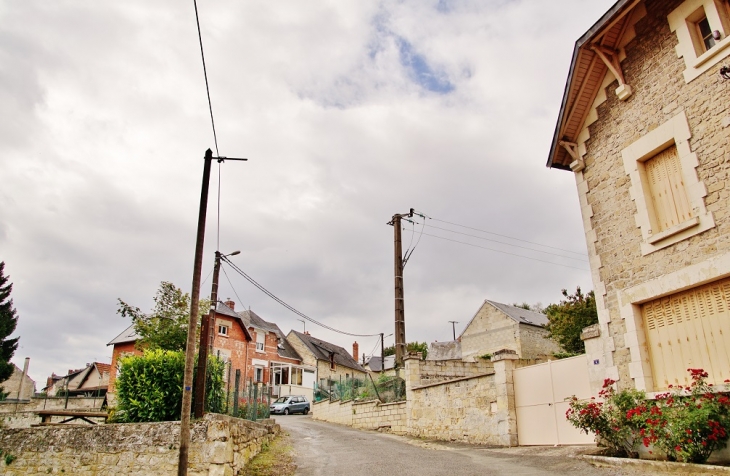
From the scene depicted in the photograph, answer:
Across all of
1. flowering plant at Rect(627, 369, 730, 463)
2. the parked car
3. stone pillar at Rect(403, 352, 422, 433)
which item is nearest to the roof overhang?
flowering plant at Rect(627, 369, 730, 463)

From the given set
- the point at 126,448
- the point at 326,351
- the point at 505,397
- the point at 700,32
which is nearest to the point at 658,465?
the point at 505,397

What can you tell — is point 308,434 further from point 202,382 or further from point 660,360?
point 660,360

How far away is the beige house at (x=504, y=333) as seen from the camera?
37.8 metres

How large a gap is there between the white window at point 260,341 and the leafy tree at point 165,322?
1003 inches

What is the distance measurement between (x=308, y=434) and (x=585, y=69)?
13782 mm

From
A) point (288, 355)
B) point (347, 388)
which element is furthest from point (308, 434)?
point (288, 355)

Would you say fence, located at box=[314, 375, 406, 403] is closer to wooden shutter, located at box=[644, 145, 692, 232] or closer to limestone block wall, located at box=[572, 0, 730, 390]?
limestone block wall, located at box=[572, 0, 730, 390]

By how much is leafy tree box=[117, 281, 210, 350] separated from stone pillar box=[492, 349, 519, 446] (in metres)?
8.99

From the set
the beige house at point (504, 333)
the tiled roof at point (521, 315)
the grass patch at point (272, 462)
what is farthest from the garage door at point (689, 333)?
the tiled roof at point (521, 315)

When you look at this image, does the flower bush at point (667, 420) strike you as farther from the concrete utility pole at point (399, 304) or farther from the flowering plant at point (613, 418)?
the concrete utility pole at point (399, 304)

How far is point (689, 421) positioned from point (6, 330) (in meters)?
40.5

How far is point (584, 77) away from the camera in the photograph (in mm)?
10070

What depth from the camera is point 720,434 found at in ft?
21.5

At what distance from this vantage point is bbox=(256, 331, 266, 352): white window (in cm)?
4073
